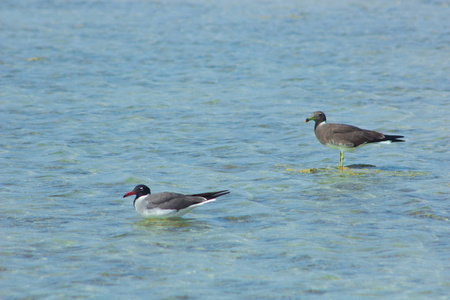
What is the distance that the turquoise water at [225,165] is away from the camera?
30.8 feet

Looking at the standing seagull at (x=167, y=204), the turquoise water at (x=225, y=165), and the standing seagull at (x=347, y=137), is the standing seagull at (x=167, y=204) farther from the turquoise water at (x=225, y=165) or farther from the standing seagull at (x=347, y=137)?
the standing seagull at (x=347, y=137)

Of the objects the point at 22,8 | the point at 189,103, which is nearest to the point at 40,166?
the point at 189,103

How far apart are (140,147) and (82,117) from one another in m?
3.99

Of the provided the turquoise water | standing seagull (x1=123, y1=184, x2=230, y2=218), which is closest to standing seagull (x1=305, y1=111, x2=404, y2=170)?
the turquoise water

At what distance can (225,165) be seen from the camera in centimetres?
1555

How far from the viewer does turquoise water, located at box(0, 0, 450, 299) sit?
30.8ft

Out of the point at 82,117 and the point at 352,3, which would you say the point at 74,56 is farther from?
the point at 352,3

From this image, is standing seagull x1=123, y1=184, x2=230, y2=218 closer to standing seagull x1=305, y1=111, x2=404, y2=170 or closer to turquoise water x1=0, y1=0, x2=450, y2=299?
turquoise water x1=0, y1=0, x2=450, y2=299

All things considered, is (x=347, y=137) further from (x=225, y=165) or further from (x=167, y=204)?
(x=167, y=204)

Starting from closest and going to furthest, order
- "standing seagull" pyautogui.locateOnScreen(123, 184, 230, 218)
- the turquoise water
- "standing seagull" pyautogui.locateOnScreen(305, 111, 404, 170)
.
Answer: the turquoise water < "standing seagull" pyautogui.locateOnScreen(123, 184, 230, 218) < "standing seagull" pyautogui.locateOnScreen(305, 111, 404, 170)

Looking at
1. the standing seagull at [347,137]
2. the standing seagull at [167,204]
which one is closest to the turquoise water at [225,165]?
the standing seagull at [167,204]

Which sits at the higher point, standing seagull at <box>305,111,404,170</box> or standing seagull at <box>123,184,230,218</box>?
standing seagull at <box>305,111,404,170</box>

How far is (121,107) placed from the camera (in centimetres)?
2181

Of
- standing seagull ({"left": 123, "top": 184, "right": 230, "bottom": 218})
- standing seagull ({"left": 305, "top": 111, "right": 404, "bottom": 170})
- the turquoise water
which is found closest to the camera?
the turquoise water
